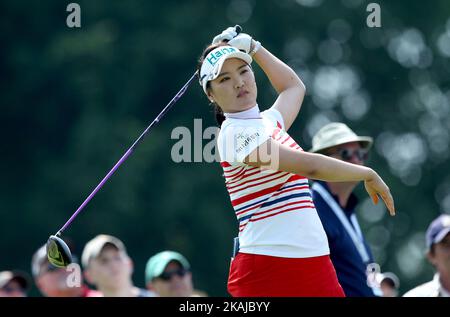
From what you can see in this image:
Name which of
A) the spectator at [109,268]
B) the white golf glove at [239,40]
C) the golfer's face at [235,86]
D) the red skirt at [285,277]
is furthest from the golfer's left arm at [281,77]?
the spectator at [109,268]

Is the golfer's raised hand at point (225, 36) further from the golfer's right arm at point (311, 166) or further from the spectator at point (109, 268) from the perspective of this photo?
the spectator at point (109, 268)

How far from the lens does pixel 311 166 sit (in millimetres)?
6508

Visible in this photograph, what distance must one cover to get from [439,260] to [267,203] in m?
2.86

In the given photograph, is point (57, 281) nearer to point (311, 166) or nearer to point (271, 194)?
point (271, 194)

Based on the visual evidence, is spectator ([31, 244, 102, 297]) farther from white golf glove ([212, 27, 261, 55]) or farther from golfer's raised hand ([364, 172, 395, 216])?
golfer's raised hand ([364, 172, 395, 216])

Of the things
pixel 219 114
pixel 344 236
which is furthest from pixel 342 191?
pixel 219 114

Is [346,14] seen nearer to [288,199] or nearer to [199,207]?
[199,207]

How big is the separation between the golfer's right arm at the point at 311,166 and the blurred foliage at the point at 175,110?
16.8m

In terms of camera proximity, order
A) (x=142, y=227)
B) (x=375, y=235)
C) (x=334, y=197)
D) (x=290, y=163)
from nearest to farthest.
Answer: (x=290, y=163) → (x=334, y=197) → (x=142, y=227) → (x=375, y=235)

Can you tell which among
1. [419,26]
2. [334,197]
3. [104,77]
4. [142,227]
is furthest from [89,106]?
[334,197]

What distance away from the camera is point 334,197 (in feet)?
29.3

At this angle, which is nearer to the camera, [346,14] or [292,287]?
[292,287]

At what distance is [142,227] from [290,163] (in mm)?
17949

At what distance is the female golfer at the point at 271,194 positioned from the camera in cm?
653
